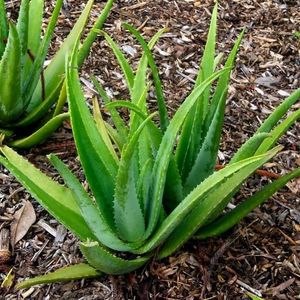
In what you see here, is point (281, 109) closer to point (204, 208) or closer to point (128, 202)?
point (204, 208)

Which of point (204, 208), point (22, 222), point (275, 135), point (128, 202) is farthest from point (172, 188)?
point (22, 222)

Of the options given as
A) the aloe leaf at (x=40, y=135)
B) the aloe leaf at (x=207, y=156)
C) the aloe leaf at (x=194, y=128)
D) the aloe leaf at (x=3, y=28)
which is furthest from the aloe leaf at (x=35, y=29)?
the aloe leaf at (x=207, y=156)

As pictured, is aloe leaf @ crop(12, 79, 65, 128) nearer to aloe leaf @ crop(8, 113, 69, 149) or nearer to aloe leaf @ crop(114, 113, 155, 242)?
aloe leaf @ crop(8, 113, 69, 149)

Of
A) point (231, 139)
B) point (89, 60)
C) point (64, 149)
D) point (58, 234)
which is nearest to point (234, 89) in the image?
point (231, 139)

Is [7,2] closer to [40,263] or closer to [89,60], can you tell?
[89,60]

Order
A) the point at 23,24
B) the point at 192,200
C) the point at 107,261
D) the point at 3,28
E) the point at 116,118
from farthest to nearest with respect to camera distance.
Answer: the point at 3,28
the point at 23,24
the point at 116,118
the point at 107,261
the point at 192,200

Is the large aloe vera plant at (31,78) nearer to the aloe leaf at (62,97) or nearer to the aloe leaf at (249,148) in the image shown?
the aloe leaf at (62,97)
